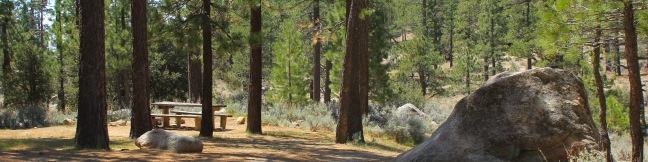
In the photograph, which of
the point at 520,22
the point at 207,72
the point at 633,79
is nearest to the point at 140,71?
the point at 207,72

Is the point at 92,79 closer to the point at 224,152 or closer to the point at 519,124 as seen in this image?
the point at 224,152

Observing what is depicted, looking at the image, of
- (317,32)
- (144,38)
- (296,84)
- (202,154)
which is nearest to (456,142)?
(202,154)

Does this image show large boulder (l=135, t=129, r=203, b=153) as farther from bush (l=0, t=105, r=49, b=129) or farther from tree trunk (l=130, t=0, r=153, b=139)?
bush (l=0, t=105, r=49, b=129)

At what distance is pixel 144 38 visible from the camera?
12727 millimetres

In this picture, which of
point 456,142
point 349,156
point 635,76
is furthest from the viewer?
point 349,156

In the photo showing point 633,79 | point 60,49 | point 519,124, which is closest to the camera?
point 519,124

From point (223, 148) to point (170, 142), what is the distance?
1.55 m

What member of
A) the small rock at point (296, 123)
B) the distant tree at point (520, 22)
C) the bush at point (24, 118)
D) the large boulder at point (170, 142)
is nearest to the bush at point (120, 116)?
the bush at point (24, 118)

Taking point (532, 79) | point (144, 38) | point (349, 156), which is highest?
point (144, 38)

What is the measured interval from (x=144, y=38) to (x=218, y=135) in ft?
11.9

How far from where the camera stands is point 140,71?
1280 cm

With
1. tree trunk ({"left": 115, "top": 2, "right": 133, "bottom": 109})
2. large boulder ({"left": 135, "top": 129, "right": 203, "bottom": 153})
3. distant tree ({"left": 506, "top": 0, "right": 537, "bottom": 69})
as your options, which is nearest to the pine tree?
tree trunk ({"left": 115, "top": 2, "right": 133, "bottom": 109})

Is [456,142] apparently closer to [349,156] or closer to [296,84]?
[349,156]

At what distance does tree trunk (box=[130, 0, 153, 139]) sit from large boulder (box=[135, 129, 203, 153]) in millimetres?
2122
